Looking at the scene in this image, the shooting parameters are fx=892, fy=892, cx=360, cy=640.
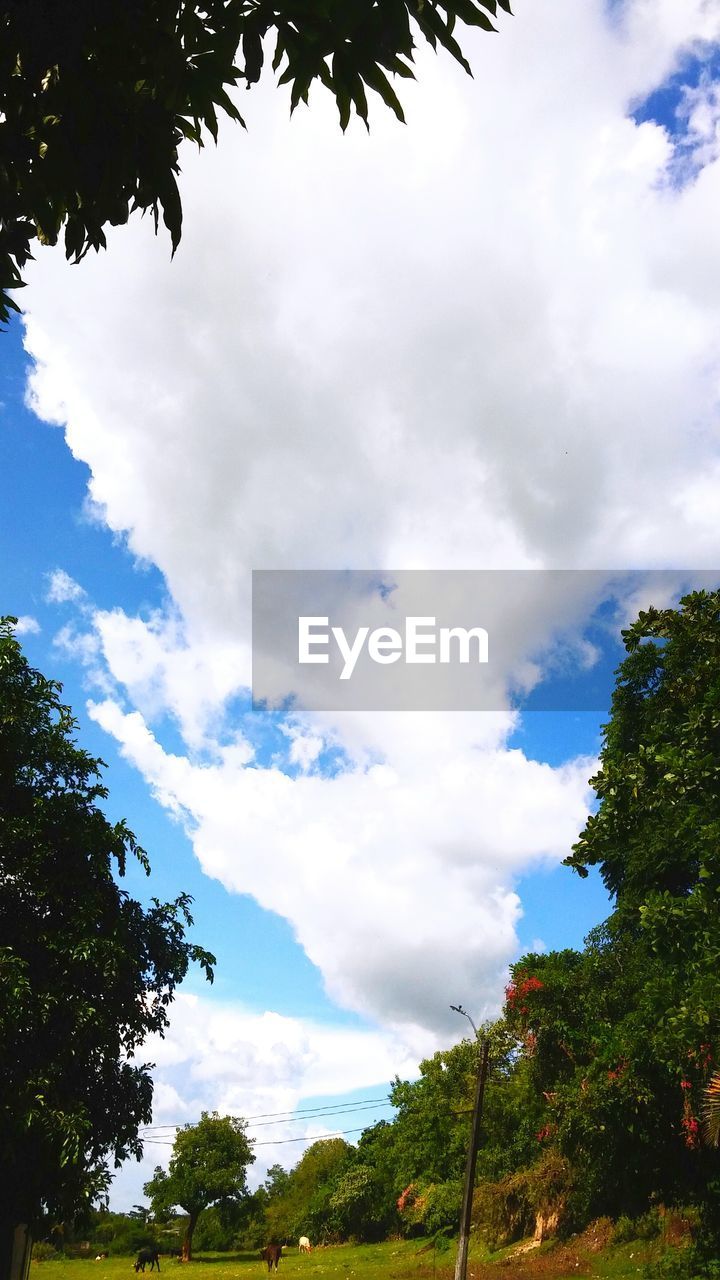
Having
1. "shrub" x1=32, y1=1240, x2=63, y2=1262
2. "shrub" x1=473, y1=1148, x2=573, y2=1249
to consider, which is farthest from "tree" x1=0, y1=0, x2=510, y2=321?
"shrub" x1=32, y1=1240, x2=63, y2=1262

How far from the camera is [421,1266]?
44.2 meters

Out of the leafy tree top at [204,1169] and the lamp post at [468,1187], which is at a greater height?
the lamp post at [468,1187]

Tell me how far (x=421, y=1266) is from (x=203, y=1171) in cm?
2678

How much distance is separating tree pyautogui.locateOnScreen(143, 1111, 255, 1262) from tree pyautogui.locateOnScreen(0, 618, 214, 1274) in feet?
166

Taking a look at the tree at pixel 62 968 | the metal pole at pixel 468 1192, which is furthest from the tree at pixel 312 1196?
the tree at pixel 62 968

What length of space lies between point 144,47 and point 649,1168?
3758cm

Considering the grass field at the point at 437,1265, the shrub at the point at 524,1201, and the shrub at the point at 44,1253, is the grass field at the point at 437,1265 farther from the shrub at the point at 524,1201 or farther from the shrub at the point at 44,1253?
the shrub at the point at 44,1253

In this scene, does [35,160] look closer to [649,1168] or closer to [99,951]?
[99,951]

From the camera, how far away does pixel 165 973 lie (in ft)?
75.4

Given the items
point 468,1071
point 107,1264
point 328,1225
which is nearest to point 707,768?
point 468,1071

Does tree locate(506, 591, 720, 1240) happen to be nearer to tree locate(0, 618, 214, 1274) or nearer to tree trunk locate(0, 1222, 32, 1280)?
tree locate(0, 618, 214, 1274)

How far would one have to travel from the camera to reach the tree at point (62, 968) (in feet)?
61.2

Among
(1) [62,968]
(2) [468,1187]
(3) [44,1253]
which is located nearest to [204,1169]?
(3) [44,1253]

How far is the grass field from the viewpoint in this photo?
32.4 metres
